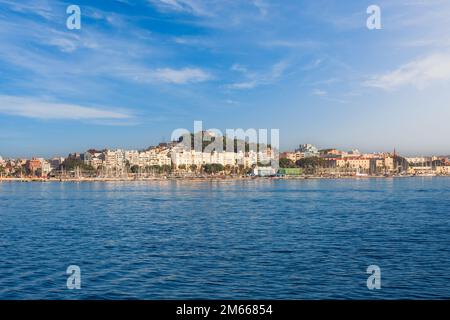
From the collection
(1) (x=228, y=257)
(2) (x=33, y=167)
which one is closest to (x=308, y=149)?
(2) (x=33, y=167)

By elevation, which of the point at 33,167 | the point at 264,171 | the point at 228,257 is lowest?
the point at 228,257

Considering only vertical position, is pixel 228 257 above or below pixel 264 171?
below

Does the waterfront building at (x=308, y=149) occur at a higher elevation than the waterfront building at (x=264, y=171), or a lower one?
higher

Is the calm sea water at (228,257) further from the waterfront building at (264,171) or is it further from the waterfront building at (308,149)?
the waterfront building at (308,149)

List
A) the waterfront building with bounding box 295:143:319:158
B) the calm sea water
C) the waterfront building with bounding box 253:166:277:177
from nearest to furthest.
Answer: the calm sea water → the waterfront building with bounding box 253:166:277:177 → the waterfront building with bounding box 295:143:319:158

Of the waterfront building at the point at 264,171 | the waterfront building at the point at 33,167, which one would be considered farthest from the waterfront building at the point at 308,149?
the waterfront building at the point at 33,167

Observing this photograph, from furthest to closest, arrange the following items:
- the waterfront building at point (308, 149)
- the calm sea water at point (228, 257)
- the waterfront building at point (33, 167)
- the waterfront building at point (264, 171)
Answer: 1. the waterfront building at point (308, 149)
2. the waterfront building at point (33, 167)
3. the waterfront building at point (264, 171)
4. the calm sea water at point (228, 257)

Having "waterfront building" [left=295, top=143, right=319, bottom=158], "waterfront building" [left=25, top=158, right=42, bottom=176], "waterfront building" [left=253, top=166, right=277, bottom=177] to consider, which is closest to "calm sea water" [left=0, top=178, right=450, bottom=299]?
"waterfront building" [left=253, top=166, right=277, bottom=177]

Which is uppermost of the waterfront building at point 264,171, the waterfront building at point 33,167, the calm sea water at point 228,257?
the waterfront building at point 33,167

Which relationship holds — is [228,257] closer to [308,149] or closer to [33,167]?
[33,167]

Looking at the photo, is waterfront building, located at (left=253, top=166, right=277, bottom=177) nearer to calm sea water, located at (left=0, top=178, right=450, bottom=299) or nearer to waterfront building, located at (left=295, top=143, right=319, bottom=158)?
waterfront building, located at (left=295, top=143, right=319, bottom=158)

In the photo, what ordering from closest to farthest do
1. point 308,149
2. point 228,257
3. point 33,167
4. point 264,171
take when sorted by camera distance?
point 228,257
point 264,171
point 33,167
point 308,149

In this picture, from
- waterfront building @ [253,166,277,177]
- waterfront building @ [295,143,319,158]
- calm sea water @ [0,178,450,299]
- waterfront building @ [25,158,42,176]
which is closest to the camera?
calm sea water @ [0,178,450,299]
